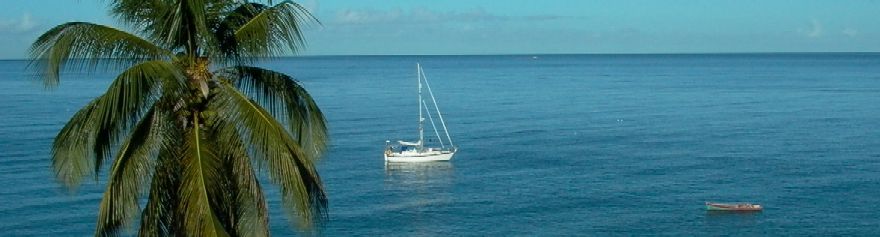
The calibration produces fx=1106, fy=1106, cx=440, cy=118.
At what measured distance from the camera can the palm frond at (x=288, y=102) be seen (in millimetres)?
14609

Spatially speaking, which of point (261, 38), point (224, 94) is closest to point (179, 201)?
point (224, 94)

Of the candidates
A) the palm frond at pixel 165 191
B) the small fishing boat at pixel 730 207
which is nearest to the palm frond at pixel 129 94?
the palm frond at pixel 165 191

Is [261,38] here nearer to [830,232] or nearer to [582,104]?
[830,232]

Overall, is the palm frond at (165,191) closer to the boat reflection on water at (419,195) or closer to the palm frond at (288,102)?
the palm frond at (288,102)

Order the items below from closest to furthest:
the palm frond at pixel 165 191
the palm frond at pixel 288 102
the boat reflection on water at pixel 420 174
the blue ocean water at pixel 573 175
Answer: the palm frond at pixel 165 191 < the palm frond at pixel 288 102 < the blue ocean water at pixel 573 175 < the boat reflection on water at pixel 420 174

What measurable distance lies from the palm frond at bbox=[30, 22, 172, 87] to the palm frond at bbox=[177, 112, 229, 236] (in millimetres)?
1215

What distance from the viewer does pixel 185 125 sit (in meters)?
13.8

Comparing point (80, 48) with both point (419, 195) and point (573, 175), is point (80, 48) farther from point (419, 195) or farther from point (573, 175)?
point (573, 175)

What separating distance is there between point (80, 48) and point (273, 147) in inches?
100

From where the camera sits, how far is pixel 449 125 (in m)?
128

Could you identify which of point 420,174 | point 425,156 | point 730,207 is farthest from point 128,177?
point 425,156

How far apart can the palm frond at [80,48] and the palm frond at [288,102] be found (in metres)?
1.57

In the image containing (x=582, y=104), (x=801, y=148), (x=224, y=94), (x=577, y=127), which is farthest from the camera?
(x=582, y=104)

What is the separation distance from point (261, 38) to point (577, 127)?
109 m
